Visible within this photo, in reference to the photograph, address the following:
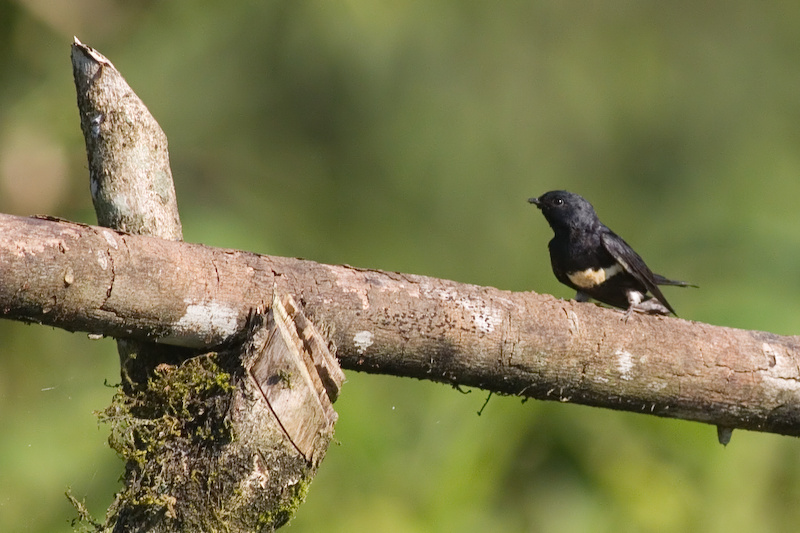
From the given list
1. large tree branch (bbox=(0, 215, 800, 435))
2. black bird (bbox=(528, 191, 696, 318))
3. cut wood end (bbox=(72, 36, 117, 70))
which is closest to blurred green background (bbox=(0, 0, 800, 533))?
black bird (bbox=(528, 191, 696, 318))

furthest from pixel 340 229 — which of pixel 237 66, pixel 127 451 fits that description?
pixel 127 451

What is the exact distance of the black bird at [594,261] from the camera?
4.17 meters

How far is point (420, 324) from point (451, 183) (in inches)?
192

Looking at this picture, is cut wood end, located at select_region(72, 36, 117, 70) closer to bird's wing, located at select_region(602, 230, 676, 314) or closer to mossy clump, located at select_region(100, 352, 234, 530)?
mossy clump, located at select_region(100, 352, 234, 530)

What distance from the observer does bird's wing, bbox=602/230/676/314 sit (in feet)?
13.5

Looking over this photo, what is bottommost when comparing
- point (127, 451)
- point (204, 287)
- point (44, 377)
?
point (44, 377)

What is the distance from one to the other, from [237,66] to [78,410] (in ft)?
12.3

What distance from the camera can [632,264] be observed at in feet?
13.8

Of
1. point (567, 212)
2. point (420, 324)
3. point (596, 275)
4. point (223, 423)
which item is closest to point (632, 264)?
point (596, 275)

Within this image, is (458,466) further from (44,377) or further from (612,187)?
(612,187)

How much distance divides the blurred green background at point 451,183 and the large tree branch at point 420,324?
181cm

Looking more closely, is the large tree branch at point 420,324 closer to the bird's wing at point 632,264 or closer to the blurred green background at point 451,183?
the bird's wing at point 632,264

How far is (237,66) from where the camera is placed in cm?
768

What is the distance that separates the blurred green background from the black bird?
3.03 ft
